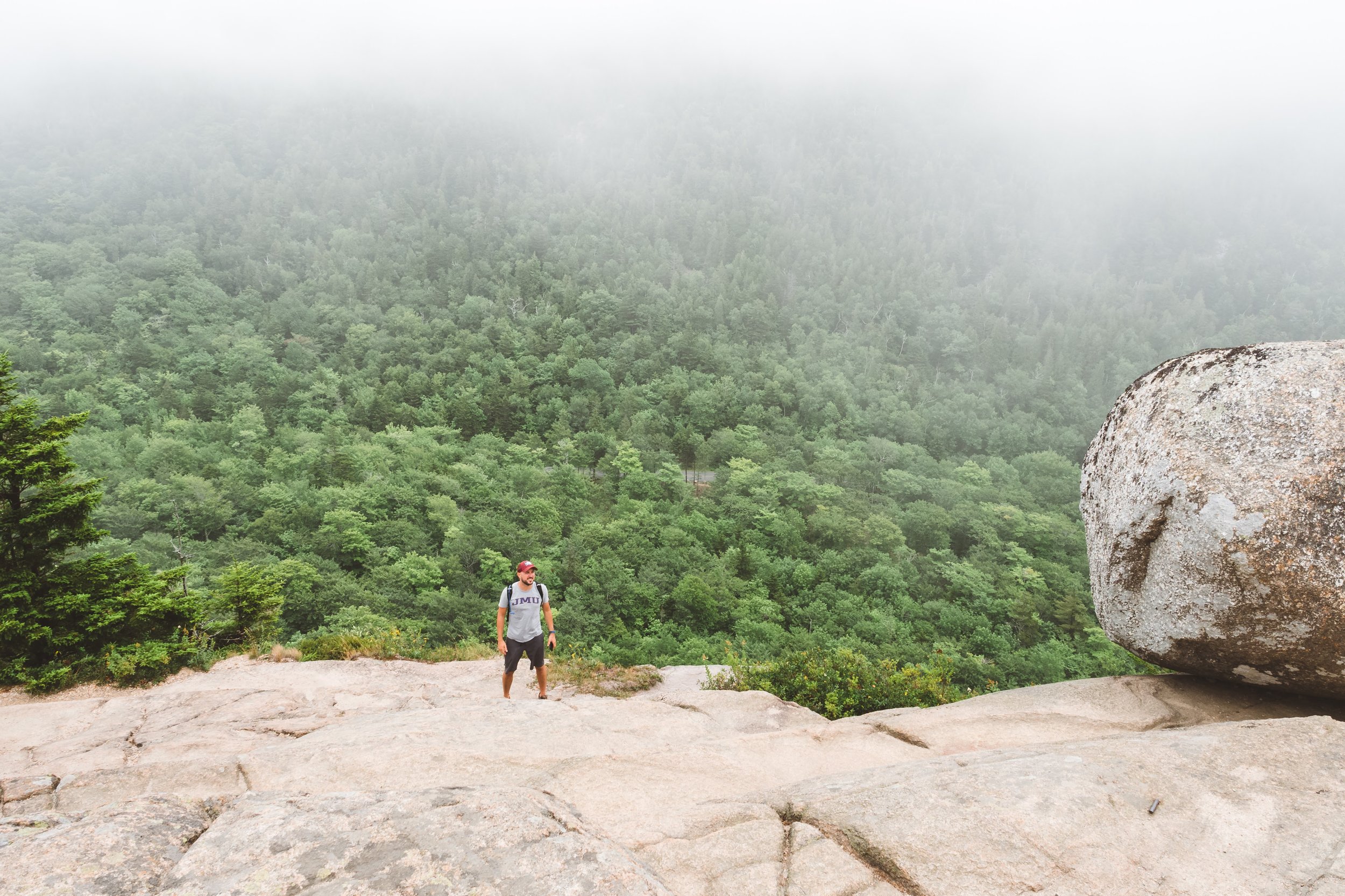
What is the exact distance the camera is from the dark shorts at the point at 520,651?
842cm

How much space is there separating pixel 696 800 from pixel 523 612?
430 cm

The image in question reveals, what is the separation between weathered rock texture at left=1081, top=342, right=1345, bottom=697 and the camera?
17.6 ft

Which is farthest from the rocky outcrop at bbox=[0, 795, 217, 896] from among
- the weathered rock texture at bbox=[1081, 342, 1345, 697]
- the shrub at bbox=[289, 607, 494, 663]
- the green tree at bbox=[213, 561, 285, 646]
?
the green tree at bbox=[213, 561, 285, 646]

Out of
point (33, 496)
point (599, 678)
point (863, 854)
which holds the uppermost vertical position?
point (33, 496)

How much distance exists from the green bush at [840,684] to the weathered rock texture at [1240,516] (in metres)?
3.49

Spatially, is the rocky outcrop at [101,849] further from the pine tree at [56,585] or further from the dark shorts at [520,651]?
the pine tree at [56,585]

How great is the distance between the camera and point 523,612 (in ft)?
27.5

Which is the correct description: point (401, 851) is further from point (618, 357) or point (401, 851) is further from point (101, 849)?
point (618, 357)

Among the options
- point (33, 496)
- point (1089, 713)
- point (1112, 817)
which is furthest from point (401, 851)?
point (33, 496)

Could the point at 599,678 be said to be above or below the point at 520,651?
below

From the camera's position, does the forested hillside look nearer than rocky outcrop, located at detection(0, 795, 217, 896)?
No

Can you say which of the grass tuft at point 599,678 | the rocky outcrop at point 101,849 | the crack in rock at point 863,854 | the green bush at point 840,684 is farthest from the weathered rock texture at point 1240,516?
the rocky outcrop at point 101,849

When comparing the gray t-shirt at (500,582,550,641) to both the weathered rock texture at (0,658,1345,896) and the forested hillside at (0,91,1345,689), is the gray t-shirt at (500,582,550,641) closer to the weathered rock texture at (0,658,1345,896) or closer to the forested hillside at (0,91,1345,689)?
the weathered rock texture at (0,658,1345,896)

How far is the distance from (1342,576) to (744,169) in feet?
572
